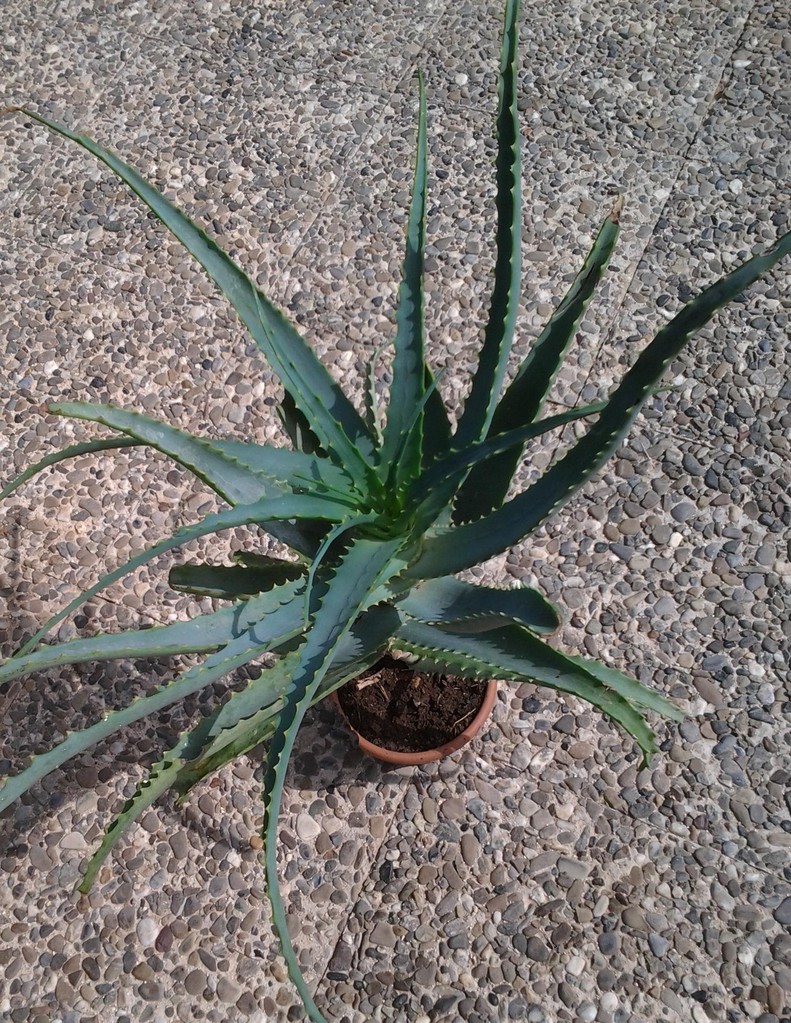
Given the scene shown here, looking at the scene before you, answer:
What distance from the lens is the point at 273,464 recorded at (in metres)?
1.15

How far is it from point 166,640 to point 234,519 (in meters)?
0.25

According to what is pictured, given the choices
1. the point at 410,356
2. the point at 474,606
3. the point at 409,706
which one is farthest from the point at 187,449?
the point at 409,706

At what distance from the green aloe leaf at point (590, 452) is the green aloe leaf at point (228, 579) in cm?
23

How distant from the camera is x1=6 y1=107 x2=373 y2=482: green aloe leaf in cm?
113

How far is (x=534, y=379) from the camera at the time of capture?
1.22 m

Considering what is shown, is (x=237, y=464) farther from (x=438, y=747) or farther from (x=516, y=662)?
(x=438, y=747)

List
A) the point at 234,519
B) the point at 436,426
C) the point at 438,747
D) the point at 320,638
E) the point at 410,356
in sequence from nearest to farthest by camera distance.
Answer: the point at 234,519 → the point at 320,638 → the point at 410,356 → the point at 436,426 → the point at 438,747

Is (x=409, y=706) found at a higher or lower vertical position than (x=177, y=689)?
lower

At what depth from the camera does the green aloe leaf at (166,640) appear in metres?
1.04

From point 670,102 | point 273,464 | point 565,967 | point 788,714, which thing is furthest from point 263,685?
point 670,102

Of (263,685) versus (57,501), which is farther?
(57,501)

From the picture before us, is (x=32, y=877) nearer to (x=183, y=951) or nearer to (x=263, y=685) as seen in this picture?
(x=183, y=951)

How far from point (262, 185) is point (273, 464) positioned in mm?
1648

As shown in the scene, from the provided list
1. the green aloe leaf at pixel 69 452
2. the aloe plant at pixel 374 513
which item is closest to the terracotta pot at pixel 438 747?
the aloe plant at pixel 374 513
